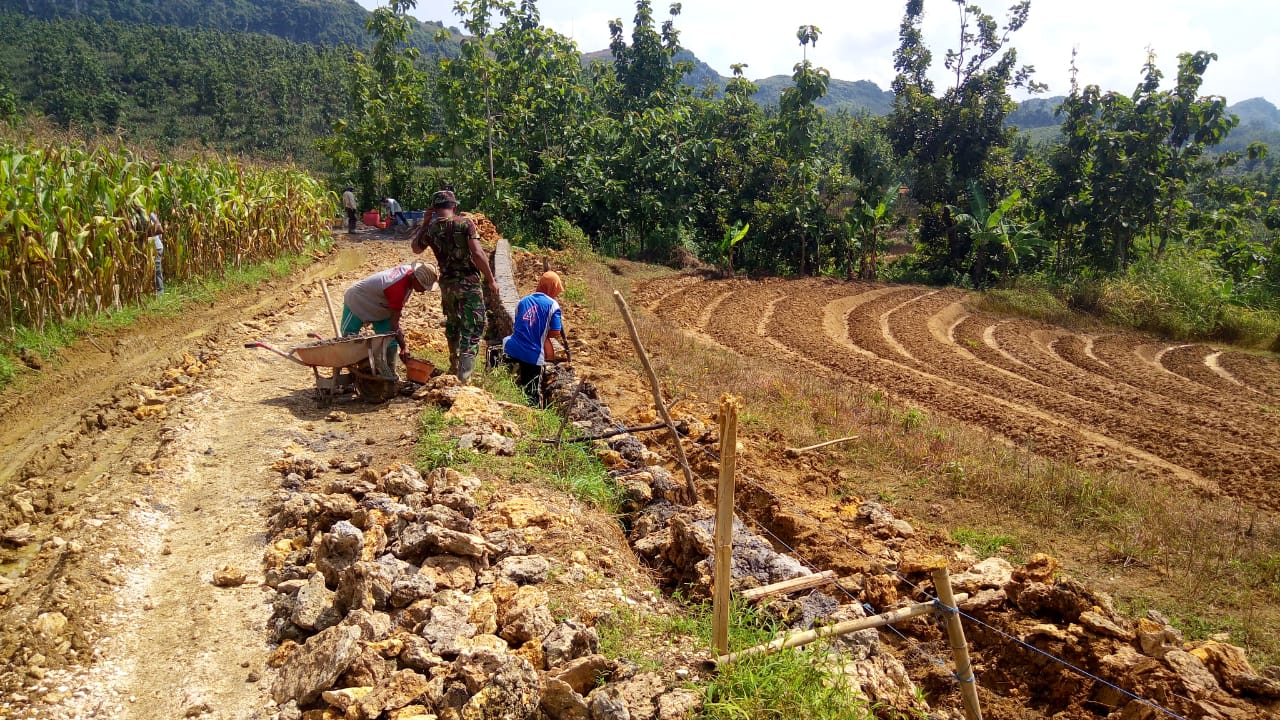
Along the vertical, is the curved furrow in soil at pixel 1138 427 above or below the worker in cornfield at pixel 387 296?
below

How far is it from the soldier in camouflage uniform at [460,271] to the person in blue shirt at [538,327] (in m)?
0.37

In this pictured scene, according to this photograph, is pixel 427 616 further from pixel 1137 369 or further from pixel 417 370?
pixel 1137 369

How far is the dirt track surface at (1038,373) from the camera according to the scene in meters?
8.42

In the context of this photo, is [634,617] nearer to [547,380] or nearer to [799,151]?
[547,380]

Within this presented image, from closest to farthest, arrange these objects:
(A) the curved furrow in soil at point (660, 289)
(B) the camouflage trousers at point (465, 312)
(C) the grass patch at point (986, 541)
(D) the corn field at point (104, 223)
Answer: (C) the grass patch at point (986, 541) → (B) the camouflage trousers at point (465, 312) → (D) the corn field at point (104, 223) → (A) the curved furrow in soil at point (660, 289)

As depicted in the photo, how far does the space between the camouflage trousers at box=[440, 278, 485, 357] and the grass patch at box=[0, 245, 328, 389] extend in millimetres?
4244

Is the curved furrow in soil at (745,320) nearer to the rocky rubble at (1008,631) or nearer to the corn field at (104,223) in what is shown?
the rocky rubble at (1008,631)

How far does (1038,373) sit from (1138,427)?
2.86 metres

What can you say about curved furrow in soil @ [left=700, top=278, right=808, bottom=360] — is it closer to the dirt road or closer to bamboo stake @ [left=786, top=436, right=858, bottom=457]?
bamboo stake @ [left=786, top=436, right=858, bottom=457]

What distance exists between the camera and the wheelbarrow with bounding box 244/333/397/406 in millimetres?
6027

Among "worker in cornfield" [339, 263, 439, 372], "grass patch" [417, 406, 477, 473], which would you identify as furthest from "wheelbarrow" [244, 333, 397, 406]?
"grass patch" [417, 406, 477, 473]

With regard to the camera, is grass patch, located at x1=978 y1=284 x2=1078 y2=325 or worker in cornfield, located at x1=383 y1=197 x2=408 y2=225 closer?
grass patch, located at x1=978 y1=284 x2=1078 y2=325

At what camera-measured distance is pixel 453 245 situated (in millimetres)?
6898

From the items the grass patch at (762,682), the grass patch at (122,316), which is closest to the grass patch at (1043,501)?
the grass patch at (762,682)
